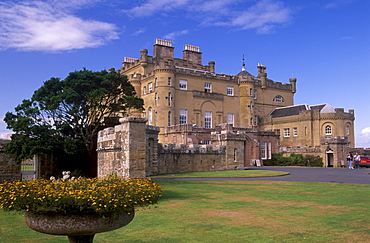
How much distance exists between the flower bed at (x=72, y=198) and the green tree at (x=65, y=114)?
19384 millimetres

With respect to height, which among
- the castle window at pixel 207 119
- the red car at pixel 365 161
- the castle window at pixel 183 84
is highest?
the castle window at pixel 183 84

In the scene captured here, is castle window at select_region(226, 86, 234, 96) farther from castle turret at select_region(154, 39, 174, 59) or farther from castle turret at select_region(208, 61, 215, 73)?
castle turret at select_region(154, 39, 174, 59)

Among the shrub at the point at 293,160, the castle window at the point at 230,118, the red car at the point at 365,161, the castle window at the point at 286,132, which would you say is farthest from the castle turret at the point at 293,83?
the red car at the point at 365,161

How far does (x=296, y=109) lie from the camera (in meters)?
54.1

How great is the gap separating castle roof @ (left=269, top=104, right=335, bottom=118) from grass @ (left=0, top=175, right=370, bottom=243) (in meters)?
38.6

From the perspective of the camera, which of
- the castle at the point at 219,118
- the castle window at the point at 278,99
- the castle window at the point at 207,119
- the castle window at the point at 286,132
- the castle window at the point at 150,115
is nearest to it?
the castle at the point at 219,118

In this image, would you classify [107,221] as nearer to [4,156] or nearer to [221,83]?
[4,156]

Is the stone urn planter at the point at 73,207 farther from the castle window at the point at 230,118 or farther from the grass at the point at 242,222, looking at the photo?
the castle window at the point at 230,118

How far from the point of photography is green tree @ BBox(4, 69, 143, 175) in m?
25.5

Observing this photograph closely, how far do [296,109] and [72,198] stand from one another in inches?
2052

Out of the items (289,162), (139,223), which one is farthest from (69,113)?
(289,162)

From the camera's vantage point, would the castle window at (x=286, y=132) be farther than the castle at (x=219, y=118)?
Yes

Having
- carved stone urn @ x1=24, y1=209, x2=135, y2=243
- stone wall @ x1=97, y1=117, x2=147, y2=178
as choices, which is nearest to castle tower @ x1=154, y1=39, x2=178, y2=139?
stone wall @ x1=97, y1=117, x2=147, y2=178

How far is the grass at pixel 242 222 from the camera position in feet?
26.2
